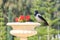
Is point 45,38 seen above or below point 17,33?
below

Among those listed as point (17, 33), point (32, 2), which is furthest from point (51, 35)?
point (17, 33)

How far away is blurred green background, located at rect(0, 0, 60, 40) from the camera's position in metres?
4.28

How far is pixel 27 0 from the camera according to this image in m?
4.28

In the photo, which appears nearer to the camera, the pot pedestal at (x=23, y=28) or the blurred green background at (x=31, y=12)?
the pot pedestal at (x=23, y=28)

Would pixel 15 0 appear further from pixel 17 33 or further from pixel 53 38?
pixel 17 33

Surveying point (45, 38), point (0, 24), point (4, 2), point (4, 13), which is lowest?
point (45, 38)

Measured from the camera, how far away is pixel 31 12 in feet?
14.3

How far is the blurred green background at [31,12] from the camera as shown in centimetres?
428

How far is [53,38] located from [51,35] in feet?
0.29

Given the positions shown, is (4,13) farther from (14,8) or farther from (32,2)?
(32,2)

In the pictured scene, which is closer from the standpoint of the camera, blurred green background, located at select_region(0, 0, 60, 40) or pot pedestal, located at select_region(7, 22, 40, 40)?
pot pedestal, located at select_region(7, 22, 40, 40)

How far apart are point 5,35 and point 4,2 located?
2.65 ft

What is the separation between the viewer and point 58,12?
4227mm

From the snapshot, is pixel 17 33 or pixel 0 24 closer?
pixel 17 33
